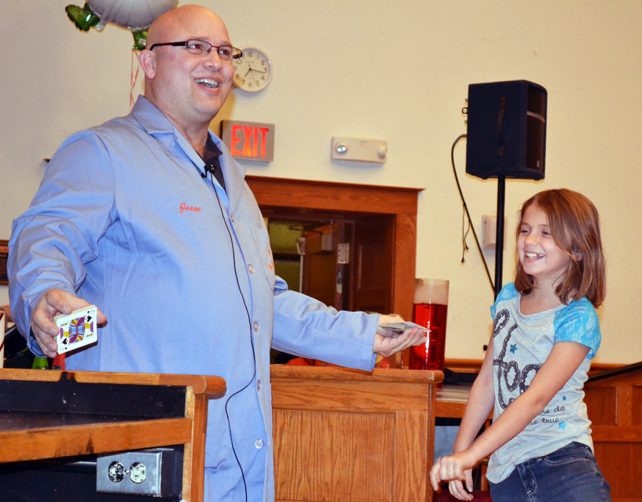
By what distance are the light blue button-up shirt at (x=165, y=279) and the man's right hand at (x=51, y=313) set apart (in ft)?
0.78

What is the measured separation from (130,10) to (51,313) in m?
2.82

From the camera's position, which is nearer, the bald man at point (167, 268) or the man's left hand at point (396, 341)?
the bald man at point (167, 268)

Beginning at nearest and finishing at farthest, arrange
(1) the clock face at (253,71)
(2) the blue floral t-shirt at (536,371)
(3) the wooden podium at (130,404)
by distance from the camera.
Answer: (3) the wooden podium at (130,404)
(2) the blue floral t-shirt at (536,371)
(1) the clock face at (253,71)

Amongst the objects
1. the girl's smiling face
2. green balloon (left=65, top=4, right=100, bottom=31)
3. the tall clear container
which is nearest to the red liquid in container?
the tall clear container

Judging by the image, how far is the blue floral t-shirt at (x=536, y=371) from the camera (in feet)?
5.49

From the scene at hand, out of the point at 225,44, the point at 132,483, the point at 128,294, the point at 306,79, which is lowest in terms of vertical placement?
the point at 132,483

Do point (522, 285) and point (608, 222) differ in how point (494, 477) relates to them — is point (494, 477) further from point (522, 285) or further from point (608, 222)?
point (608, 222)

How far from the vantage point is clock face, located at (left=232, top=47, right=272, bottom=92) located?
4.18m

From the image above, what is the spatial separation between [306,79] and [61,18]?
1497 mm

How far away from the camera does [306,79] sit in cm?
427

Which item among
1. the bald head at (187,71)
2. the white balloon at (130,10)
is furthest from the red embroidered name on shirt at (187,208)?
the white balloon at (130,10)

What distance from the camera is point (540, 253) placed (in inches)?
70.5

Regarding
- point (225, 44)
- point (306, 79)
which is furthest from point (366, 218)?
point (225, 44)

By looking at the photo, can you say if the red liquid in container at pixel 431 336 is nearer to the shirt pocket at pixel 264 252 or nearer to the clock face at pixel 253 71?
the shirt pocket at pixel 264 252
